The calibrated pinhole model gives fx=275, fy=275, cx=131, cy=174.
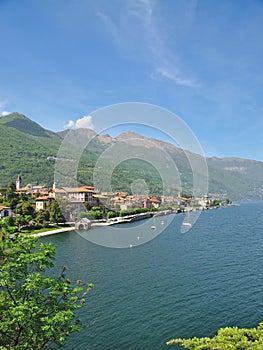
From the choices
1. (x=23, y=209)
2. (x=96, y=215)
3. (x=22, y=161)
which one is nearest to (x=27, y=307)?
(x=23, y=209)

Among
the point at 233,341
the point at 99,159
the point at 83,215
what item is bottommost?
the point at 83,215

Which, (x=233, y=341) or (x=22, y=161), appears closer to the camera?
(x=233, y=341)

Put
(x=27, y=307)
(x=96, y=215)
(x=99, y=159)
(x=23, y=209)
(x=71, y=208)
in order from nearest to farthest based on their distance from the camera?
1. (x=27, y=307)
2. (x=99, y=159)
3. (x=23, y=209)
4. (x=71, y=208)
5. (x=96, y=215)

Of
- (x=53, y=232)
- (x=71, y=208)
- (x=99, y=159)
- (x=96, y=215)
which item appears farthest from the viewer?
(x=96, y=215)

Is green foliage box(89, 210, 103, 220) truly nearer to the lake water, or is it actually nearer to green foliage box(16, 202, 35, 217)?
green foliage box(16, 202, 35, 217)

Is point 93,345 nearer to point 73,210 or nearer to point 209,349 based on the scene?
point 209,349

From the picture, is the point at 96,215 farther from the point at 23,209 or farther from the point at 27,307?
the point at 27,307

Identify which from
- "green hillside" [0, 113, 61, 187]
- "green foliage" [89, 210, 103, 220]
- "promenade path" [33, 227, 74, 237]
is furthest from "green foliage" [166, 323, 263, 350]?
"green hillside" [0, 113, 61, 187]

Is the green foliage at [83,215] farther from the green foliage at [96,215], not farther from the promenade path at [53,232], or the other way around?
the promenade path at [53,232]

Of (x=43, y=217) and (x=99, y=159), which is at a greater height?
(x=99, y=159)
